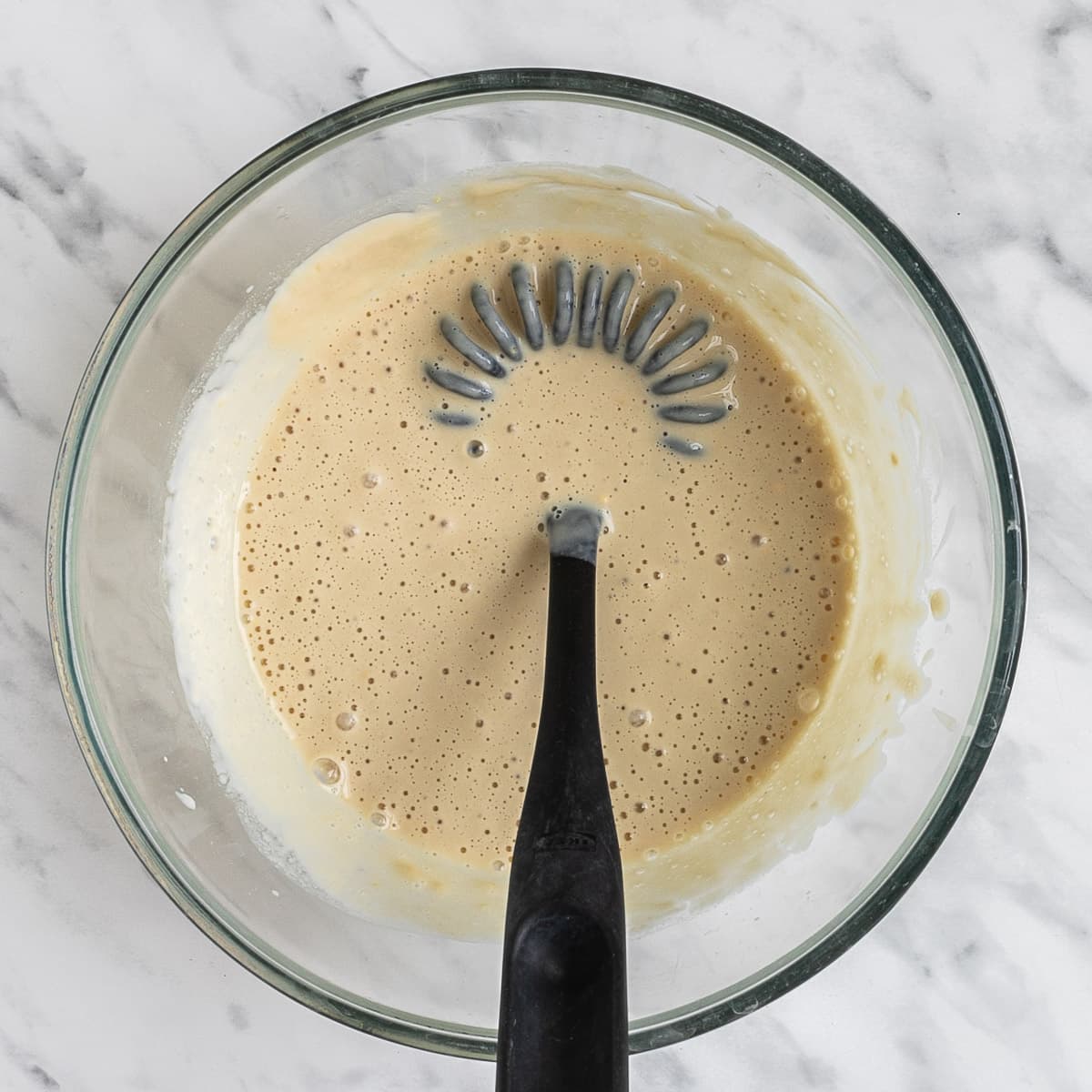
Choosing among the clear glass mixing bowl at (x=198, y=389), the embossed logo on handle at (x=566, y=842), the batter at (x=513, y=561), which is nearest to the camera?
the embossed logo on handle at (x=566, y=842)

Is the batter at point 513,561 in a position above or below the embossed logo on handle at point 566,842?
above


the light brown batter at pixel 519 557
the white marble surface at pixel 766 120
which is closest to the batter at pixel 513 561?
the light brown batter at pixel 519 557

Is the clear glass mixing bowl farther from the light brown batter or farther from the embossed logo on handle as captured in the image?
the embossed logo on handle

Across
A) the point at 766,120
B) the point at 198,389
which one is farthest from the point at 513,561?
the point at 766,120

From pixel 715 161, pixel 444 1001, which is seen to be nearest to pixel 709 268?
pixel 715 161

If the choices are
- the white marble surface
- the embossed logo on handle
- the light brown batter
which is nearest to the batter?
the light brown batter

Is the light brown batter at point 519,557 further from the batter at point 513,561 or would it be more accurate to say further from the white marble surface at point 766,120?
the white marble surface at point 766,120
